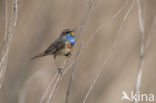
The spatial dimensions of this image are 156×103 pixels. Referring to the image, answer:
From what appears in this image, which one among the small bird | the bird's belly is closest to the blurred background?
the small bird

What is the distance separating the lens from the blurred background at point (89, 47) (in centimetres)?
603

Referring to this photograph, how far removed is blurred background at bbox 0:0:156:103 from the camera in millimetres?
6027

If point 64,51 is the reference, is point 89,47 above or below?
below

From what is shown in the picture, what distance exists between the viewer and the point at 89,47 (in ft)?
20.5

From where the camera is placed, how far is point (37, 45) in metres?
6.64

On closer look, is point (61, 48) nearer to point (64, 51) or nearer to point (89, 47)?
point (64, 51)

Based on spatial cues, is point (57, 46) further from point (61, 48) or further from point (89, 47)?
point (89, 47)

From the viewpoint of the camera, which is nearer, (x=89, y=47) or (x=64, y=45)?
(x=64, y=45)

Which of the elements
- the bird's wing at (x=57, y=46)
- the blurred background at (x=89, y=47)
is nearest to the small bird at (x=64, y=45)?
the bird's wing at (x=57, y=46)

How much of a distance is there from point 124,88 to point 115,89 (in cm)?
20

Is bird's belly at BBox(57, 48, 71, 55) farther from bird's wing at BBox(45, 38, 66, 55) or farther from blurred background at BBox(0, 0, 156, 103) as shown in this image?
blurred background at BBox(0, 0, 156, 103)

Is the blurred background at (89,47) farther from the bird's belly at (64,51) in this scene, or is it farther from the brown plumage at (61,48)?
the bird's belly at (64,51)

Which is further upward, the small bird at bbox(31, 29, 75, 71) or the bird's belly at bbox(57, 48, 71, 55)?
the small bird at bbox(31, 29, 75, 71)

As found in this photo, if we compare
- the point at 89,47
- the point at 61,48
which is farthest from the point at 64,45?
the point at 89,47
